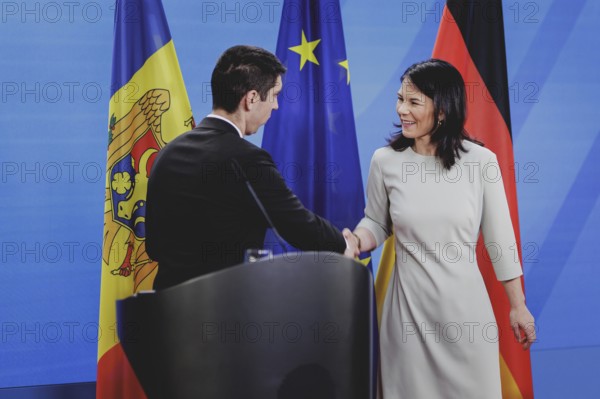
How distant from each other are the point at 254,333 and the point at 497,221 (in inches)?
43.2

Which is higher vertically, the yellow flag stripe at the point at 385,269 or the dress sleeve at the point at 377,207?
the dress sleeve at the point at 377,207

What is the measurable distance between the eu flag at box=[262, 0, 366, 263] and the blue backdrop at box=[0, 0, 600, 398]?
0.56 meters

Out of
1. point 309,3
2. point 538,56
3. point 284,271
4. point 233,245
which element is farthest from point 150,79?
point 538,56

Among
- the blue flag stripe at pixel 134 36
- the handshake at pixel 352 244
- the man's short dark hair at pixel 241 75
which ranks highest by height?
the blue flag stripe at pixel 134 36

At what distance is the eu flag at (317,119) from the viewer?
246 cm

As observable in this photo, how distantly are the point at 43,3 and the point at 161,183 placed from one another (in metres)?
1.62

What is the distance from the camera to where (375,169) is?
2000 mm

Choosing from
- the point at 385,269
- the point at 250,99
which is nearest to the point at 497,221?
the point at 385,269

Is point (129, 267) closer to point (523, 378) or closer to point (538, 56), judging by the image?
point (523, 378)

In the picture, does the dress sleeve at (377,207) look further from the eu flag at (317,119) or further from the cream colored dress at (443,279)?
the eu flag at (317,119)

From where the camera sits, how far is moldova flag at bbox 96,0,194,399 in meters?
2.38

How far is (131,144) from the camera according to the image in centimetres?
240

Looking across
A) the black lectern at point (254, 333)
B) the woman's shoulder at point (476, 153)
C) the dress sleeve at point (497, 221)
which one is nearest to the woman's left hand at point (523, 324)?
the dress sleeve at point (497, 221)

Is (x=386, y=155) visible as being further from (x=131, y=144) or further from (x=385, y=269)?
(x=131, y=144)
